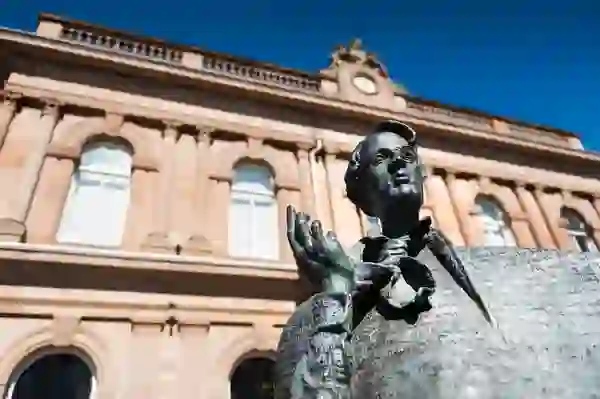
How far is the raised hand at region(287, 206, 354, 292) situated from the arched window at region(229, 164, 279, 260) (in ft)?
24.6

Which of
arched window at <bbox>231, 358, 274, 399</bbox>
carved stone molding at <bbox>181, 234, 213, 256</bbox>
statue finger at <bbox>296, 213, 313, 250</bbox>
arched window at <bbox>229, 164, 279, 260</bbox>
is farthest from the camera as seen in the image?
arched window at <bbox>229, 164, 279, 260</bbox>

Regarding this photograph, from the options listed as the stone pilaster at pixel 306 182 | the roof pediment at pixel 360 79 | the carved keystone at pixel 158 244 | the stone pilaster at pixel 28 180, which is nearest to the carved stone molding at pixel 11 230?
the stone pilaster at pixel 28 180

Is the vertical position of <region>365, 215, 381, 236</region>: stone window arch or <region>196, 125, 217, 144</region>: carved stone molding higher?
<region>196, 125, 217, 144</region>: carved stone molding

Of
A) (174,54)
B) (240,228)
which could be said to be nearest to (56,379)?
(240,228)

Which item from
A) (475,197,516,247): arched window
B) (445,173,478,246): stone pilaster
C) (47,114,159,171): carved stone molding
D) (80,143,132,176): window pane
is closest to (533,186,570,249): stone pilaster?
(475,197,516,247): arched window

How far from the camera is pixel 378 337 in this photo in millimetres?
1533

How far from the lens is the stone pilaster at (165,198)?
8.21 metres

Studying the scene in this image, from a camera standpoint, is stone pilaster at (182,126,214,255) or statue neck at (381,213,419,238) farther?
stone pilaster at (182,126,214,255)

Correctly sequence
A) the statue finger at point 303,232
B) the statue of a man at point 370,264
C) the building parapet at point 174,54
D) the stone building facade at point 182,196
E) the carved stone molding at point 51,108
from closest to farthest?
the statue of a man at point 370,264
the statue finger at point 303,232
the stone building facade at point 182,196
the carved stone molding at point 51,108
the building parapet at point 174,54

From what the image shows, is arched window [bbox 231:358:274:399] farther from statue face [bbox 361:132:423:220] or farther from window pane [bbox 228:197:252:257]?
statue face [bbox 361:132:423:220]

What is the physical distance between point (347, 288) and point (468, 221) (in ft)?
36.4

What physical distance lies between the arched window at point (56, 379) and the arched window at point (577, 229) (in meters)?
13.2

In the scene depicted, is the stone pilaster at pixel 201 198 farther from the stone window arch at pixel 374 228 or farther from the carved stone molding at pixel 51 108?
the stone window arch at pixel 374 228

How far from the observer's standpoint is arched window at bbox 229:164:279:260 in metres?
9.40
